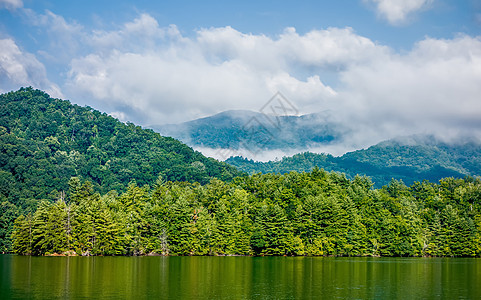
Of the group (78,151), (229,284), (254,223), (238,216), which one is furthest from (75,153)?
(229,284)

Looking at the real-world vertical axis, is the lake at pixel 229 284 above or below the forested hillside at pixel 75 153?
below

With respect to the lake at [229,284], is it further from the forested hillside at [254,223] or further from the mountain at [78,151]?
the mountain at [78,151]

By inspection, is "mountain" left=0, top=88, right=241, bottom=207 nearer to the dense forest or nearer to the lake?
the dense forest

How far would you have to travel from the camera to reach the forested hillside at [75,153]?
390ft

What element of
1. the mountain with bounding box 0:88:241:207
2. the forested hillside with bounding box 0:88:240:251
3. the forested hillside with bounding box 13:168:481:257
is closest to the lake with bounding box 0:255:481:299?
the forested hillside with bounding box 13:168:481:257

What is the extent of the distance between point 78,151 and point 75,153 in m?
5.98

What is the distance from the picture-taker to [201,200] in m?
94.8

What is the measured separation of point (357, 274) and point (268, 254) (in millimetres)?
38132

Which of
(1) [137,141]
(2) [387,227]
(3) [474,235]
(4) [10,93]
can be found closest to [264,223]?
(2) [387,227]

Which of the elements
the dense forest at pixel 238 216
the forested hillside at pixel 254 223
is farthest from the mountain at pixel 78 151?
the forested hillside at pixel 254 223

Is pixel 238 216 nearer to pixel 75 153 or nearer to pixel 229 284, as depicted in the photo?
pixel 229 284

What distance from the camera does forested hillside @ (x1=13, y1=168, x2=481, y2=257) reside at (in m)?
80.2

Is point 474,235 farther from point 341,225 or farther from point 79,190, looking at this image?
point 79,190

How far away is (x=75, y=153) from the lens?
160 m
